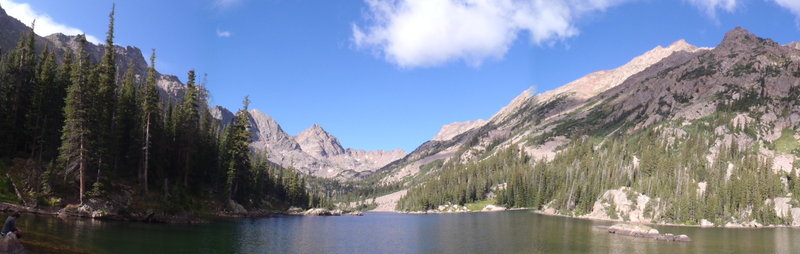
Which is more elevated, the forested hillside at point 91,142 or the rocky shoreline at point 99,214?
the forested hillside at point 91,142

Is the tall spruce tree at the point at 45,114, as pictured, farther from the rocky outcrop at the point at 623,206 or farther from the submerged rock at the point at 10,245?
the rocky outcrop at the point at 623,206

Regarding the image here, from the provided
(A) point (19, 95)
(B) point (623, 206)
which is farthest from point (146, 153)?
(B) point (623, 206)

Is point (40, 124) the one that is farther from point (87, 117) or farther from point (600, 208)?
point (600, 208)

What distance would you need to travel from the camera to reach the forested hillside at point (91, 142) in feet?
228

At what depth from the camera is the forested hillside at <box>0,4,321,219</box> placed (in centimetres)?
6951

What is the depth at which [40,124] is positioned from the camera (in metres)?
78.4

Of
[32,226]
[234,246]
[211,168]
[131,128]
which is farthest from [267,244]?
[211,168]

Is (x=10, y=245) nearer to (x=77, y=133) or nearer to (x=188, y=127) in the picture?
(x=77, y=133)

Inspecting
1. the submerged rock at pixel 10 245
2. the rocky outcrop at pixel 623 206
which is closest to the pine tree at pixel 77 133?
the submerged rock at pixel 10 245

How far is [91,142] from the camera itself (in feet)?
235

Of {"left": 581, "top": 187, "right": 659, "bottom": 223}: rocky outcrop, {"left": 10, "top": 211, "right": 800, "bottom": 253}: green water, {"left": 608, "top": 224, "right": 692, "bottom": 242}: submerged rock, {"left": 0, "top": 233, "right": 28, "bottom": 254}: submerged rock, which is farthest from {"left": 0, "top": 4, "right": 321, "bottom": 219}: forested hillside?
{"left": 581, "top": 187, "right": 659, "bottom": 223}: rocky outcrop

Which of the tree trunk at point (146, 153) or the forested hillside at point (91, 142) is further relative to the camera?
the tree trunk at point (146, 153)

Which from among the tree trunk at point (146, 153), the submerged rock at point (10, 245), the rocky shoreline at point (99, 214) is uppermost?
the tree trunk at point (146, 153)

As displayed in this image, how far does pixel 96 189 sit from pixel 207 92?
83.6m
